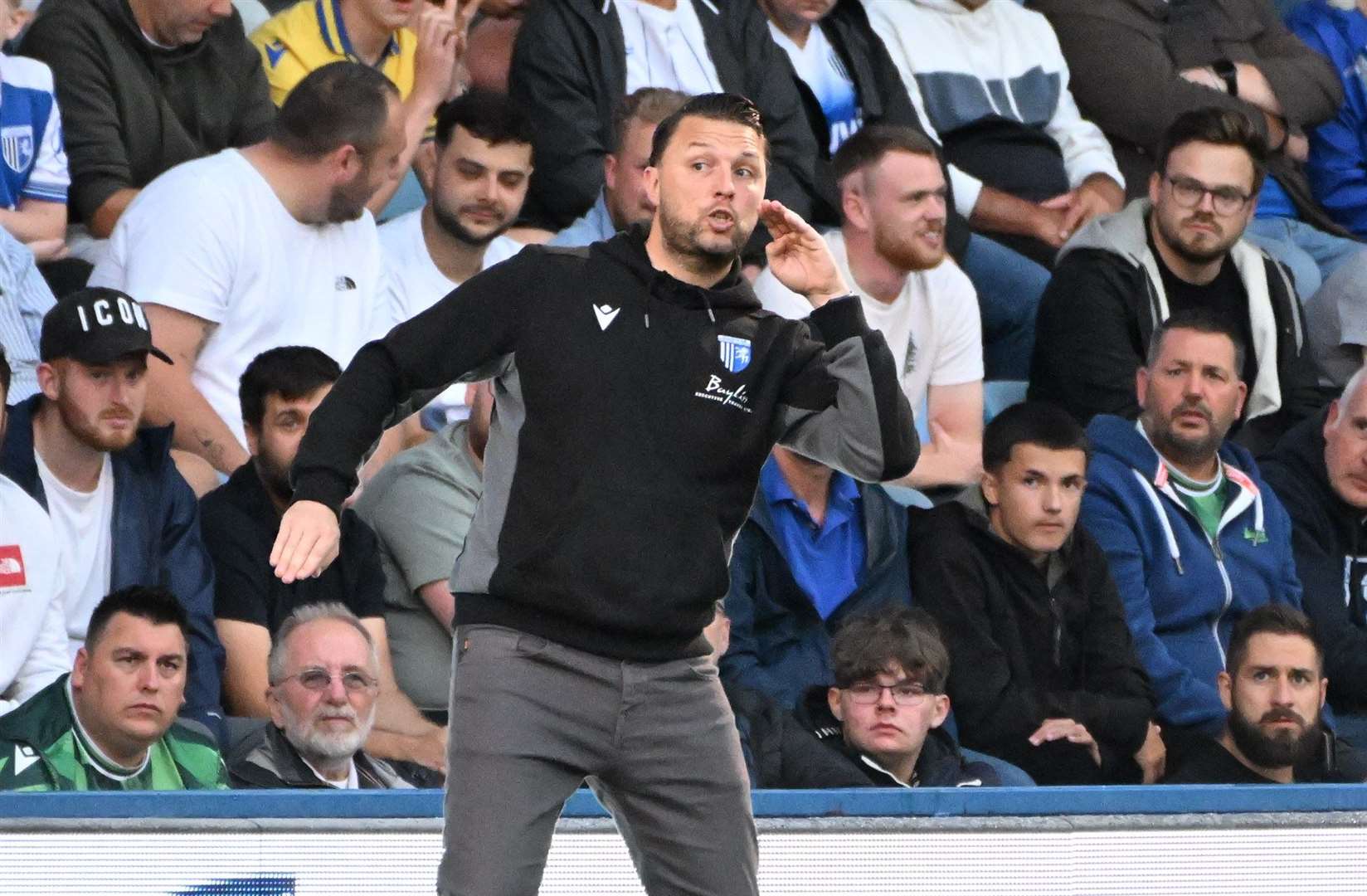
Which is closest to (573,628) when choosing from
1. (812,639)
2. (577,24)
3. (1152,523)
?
(812,639)

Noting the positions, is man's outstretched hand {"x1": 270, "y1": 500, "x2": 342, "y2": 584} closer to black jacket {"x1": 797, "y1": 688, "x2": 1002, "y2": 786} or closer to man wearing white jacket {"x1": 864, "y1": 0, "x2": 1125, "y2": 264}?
black jacket {"x1": 797, "y1": 688, "x2": 1002, "y2": 786}

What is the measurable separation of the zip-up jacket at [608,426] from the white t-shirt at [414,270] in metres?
2.94

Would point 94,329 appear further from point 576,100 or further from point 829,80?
point 829,80

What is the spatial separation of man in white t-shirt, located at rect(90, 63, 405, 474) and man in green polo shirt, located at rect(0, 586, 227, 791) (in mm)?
981

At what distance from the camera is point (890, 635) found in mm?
5461

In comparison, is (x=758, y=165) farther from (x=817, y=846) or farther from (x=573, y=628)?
(x=817, y=846)

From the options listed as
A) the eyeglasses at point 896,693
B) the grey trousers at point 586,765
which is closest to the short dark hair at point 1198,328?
the eyeglasses at point 896,693

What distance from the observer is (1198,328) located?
6.60m

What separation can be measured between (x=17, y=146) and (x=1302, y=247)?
15.1ft

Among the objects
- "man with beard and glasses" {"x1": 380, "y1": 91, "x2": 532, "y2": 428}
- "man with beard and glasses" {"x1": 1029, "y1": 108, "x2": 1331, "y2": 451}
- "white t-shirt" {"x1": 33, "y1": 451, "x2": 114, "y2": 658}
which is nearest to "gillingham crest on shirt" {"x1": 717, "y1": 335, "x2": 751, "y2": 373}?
"white t-shirt" {"x1": 33, "y1": 451, "x2": 114, "y2": 658}

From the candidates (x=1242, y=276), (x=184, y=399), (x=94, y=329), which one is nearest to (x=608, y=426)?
(x=94, y=329)

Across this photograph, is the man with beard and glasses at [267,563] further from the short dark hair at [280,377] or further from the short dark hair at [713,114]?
the short dark hair at [713,114]

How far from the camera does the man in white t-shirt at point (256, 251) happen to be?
589cm

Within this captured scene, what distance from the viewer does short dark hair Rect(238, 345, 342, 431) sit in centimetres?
561
